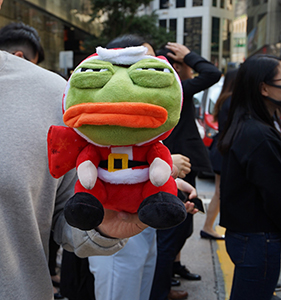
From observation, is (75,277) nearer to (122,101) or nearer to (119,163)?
(119,163)

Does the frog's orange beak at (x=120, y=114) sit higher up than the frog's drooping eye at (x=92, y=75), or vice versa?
the frog's drooping eye at (x=92, y=75)

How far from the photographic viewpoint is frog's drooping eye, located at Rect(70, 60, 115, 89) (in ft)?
2.99

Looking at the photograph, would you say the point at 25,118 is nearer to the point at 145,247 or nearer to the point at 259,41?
the point at 145,247

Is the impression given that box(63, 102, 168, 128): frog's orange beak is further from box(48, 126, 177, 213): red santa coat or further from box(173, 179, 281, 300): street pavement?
box(173, 179, 281, 300): street pavement

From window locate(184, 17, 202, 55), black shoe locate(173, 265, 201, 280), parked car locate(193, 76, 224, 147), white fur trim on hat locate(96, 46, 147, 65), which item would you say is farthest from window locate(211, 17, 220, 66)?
white fur trim on hat locate(96, 46, 147, 65)

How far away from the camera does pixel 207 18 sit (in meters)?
47.1

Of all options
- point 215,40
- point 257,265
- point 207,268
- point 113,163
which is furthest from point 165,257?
A: point 215,40

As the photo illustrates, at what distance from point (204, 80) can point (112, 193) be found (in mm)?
2336

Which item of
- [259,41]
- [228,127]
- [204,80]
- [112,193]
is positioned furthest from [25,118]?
[259,41]

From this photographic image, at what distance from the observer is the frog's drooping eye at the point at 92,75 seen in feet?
2.99

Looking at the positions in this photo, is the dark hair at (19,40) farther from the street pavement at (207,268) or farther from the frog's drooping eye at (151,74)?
the street pavement at (207,268)

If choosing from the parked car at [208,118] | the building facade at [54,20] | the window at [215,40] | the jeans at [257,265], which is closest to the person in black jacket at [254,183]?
the jeans at [257,265]

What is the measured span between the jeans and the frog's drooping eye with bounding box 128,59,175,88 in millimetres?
1563

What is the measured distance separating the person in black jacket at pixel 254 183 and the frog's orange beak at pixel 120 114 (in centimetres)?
138
